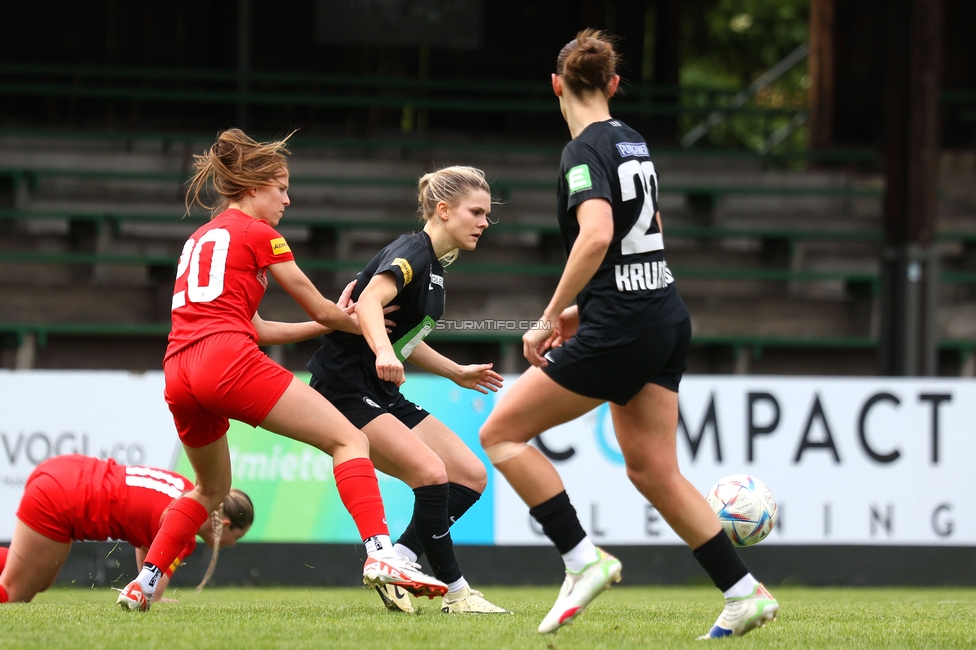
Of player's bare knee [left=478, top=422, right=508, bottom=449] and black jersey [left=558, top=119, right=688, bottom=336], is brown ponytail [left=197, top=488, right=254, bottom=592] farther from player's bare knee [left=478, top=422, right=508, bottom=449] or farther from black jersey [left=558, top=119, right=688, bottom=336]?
black jersey [left=558, top=119, right=688, bottom=336]

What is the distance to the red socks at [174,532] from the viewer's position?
4625 millimetres

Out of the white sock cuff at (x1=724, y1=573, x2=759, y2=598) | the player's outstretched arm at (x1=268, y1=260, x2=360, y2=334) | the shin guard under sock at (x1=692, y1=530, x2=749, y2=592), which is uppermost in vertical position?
the player's outstretched arm at (x1=268, y1=260, x2=360, y2=334)

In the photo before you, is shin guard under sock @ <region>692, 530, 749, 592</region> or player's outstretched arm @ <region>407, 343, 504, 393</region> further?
player's outstretched arm @ <region>407, 343, 504, 393</region>

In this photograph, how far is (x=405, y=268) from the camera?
180 inches

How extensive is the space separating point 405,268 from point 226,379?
0.86m

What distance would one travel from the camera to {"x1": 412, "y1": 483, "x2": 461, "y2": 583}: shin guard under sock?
15.6ft

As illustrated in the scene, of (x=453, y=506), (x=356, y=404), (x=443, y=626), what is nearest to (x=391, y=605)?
(x=453, y=506)

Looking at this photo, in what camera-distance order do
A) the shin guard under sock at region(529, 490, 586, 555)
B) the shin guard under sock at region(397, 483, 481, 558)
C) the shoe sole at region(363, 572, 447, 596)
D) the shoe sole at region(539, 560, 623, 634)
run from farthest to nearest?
1. the shin guard under sock at region(397, 483, 481, 558)
2. the shoe sole at region(363, 572, 447, 596)
3. the shin guard under sock at region(529, 490, 586, 555)
4. the shoe sole at region(539, 560, 623, 634)


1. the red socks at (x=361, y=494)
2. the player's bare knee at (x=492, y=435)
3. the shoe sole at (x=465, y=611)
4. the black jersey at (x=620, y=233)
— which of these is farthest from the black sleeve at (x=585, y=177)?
the shoe sole at (x=465, y=611)

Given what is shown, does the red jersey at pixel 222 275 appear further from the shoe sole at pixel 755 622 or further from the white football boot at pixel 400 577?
the shoe sole at pixel 755 622

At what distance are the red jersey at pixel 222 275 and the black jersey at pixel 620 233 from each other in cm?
118

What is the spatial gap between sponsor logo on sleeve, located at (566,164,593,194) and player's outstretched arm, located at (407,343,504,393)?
0.90m

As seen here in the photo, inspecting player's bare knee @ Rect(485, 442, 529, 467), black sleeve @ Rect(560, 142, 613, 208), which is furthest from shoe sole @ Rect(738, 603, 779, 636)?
black sleeve @ Rect(560, 142, 613, 208)

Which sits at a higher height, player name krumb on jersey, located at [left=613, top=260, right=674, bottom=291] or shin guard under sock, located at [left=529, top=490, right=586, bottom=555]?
player name krumb on jersey, located at [left=613, top=260, right=674, bottom=291]
